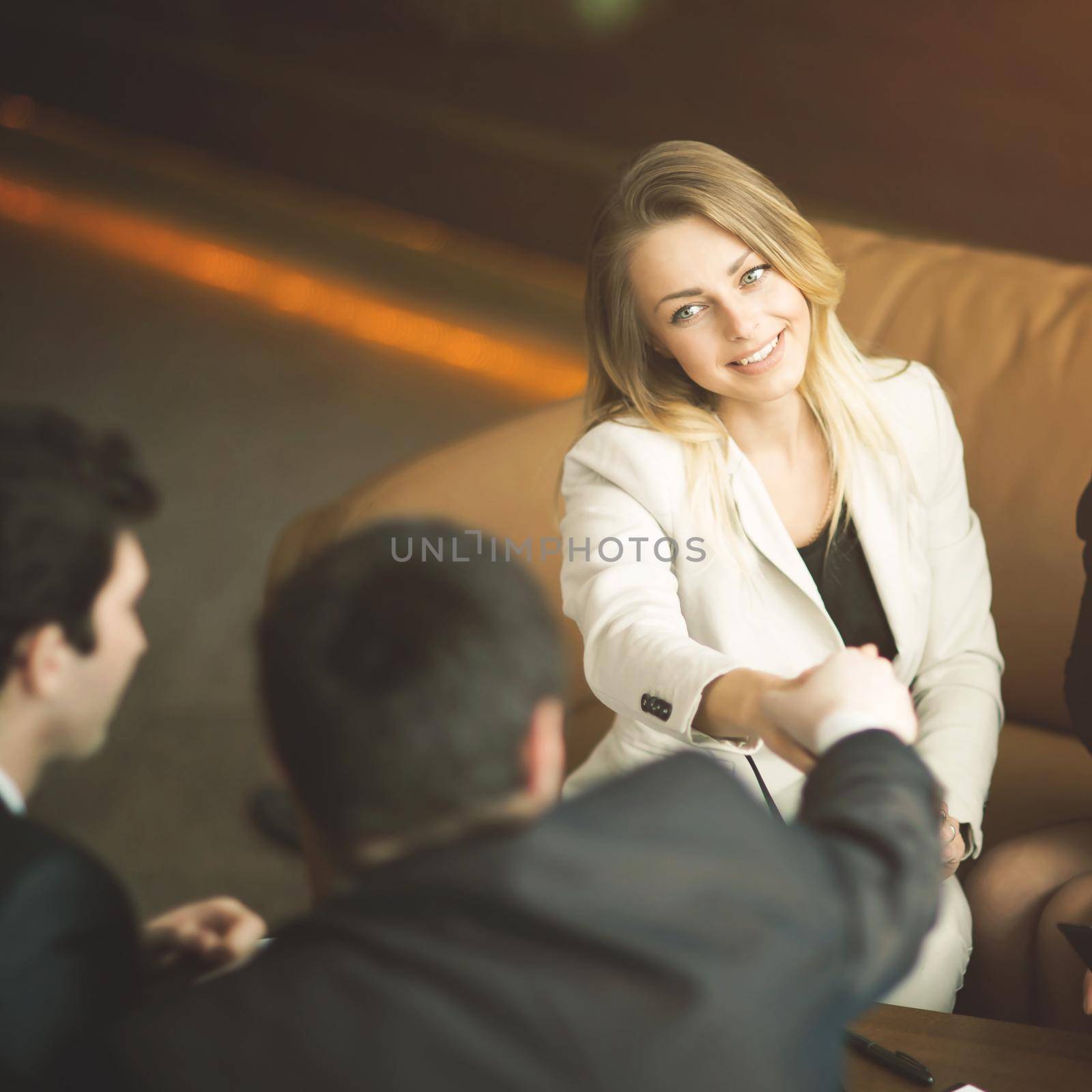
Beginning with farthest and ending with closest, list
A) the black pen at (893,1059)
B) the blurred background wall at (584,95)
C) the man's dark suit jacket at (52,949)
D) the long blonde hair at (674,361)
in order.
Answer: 1. the blurred background wall at (584,95)
2. the long blonde hair at (674,361)
3. the black pen at (893,1059)
4. the man's dark suit jacket at (52,949)

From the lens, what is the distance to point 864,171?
129 inches

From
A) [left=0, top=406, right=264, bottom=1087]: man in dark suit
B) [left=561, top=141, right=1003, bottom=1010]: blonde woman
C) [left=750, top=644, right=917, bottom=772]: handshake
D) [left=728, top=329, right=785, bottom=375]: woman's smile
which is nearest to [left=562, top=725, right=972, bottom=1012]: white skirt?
[left=561, top=141, right=1003, bottom=1010]: blonde woman


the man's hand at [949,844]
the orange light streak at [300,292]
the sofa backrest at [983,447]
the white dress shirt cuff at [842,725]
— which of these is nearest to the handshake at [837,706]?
the white dress shirt cuff at [842,725]

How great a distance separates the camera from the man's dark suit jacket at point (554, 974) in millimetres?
663

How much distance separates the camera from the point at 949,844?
4.69 feet

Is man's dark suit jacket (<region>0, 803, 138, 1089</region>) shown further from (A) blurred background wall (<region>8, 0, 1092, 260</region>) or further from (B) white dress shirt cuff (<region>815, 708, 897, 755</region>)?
(A) blurred background wall (<region>8, 0, 1092, 260</region>)

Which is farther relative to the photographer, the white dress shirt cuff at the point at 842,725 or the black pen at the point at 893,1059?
the black pen at the point at 893,1059


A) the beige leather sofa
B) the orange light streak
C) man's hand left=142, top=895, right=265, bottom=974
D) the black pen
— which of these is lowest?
the black pen

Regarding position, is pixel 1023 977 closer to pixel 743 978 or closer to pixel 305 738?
pixel 743 978

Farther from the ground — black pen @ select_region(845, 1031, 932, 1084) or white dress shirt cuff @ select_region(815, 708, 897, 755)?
white dress shirt cuff @ select_region(815, 708, 897, 755)

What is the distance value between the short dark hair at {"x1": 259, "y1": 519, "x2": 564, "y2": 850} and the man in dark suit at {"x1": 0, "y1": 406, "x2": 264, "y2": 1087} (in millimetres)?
188

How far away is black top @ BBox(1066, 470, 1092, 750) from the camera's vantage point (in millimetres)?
1465

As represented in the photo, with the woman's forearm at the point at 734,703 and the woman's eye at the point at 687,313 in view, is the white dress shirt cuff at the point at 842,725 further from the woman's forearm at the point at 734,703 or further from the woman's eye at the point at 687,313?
the woman's eye at the point at 687,313

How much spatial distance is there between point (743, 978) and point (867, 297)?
54.3 inches
